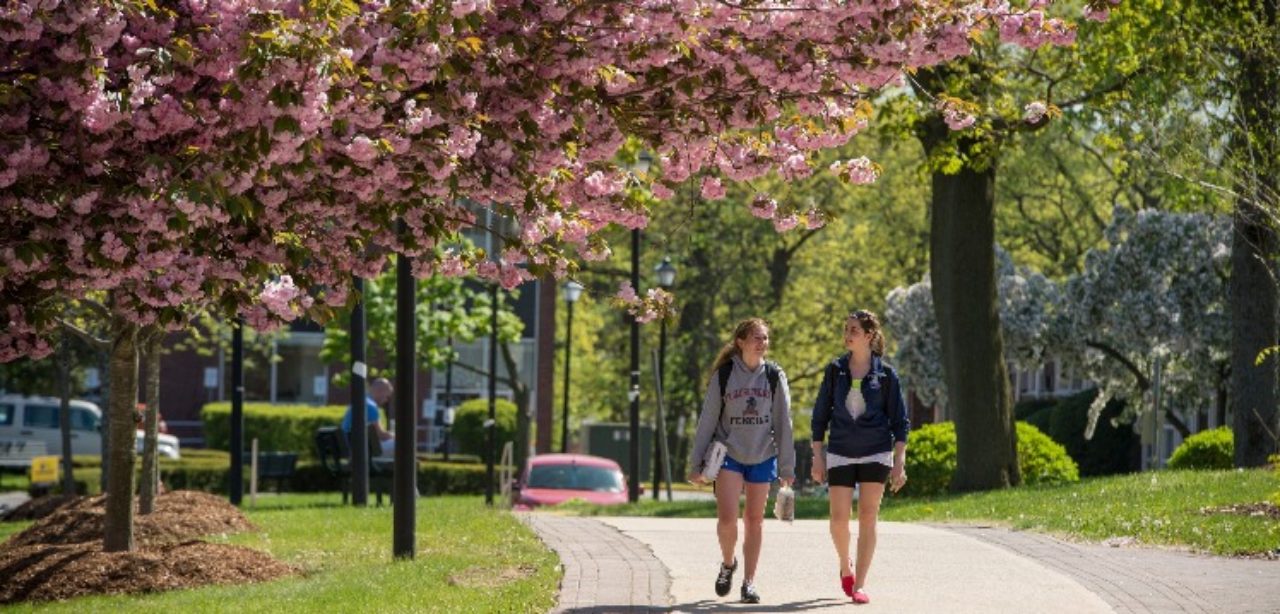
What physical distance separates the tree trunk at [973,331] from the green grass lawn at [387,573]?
8574 millimetres

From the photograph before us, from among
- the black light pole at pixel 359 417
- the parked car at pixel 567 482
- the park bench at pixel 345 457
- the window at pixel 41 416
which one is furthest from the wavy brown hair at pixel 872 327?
the window at pixel 41 416

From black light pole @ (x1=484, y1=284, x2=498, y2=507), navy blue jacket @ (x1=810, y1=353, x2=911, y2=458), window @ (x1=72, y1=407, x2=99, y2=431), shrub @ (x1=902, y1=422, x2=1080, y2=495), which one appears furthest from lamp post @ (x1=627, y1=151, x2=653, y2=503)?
window @ (x1=72, y1=407, x2=99, y2=431)

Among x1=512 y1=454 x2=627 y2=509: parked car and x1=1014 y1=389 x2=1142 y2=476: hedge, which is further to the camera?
x1=1014 y1=389 x2=1142 y2=476: hedge

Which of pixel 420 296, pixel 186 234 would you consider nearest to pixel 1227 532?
pixel 186 234

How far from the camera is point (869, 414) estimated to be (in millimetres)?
12141

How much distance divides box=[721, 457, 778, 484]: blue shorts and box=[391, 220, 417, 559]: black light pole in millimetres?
3072

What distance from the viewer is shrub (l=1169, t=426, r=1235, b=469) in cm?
2970

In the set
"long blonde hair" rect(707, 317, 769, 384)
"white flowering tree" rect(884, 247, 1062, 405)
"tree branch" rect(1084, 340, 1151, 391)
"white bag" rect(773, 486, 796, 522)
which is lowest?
"white bag" rect(773, 486, 796, 522)

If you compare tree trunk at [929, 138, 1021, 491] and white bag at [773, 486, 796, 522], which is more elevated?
tree trunk at [929, 138, 1021, 491]

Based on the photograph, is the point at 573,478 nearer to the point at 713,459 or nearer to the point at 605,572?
the point at 605,572

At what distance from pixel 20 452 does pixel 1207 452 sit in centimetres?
3198

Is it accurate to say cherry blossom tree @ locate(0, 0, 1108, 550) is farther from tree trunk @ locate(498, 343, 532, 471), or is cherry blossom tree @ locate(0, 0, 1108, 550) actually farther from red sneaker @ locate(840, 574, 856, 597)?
tree trunk @ locate(498, 343, 532, 471)

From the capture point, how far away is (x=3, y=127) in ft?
29.2

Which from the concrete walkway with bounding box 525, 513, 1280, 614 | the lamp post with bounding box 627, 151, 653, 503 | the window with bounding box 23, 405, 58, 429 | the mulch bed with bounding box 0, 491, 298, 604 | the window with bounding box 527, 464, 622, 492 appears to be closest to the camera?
the concrete walkway with bounding box 525, 513, 1280, 614
